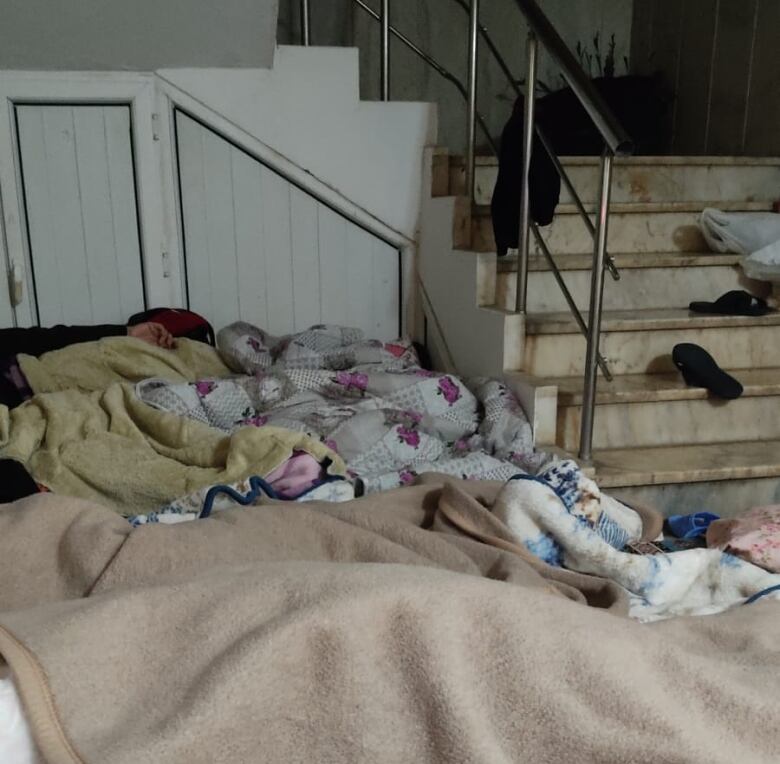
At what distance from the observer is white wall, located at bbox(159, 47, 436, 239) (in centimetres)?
249

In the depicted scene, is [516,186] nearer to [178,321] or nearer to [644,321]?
[644,321]

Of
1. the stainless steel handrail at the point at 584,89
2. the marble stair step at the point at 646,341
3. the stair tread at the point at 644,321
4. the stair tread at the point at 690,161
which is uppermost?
the stainless steel handrail at the point at 584,89

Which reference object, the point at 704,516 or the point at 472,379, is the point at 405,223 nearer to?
the point at 472,379

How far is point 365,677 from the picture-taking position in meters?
0.66

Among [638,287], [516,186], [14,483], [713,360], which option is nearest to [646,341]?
[713,360]

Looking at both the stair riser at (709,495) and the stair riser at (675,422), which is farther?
the stair riser at (675,422)

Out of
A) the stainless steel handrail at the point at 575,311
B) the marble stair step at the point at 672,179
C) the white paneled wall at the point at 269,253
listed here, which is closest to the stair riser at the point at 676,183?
the marble stair step at the point at 672,179

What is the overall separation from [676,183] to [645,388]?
110 cm

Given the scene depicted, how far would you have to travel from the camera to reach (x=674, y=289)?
228cm

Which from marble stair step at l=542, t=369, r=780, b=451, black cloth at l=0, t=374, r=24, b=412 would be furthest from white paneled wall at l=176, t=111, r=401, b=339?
marble stair step at l=542, t=369, r=780, b=451

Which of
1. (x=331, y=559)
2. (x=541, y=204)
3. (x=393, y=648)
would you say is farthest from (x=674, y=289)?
(x=393, y=648)

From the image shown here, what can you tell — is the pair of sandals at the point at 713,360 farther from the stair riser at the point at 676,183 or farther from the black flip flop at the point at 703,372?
the stair riser at the point at 676,183

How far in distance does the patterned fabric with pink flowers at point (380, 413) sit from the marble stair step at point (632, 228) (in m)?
0.51

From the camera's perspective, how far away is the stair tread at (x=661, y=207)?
2.37 m
